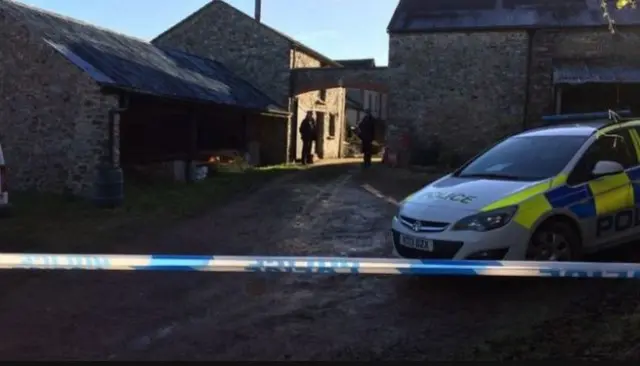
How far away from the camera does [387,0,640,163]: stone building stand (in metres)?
20.0

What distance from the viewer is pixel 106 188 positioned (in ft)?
38.7

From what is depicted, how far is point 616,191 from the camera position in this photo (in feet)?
20.2

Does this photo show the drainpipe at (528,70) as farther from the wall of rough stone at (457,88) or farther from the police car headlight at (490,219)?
the police car headlight at (490,219)

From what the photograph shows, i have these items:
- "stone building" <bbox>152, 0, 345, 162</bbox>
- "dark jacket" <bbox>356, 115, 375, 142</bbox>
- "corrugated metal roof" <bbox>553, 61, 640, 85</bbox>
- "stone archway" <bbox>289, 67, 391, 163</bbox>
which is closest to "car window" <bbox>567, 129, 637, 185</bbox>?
"corrugated metal roof" <bbox>553, 61, 640, 85</bbox>

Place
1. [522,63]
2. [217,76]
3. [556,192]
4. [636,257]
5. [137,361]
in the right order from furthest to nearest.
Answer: [217,76] → [522,63] → [636,257] → [556,192] → [137,361]

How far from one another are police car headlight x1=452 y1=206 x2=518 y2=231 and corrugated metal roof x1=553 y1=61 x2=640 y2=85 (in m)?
14.3

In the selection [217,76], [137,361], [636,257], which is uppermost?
[217,76]

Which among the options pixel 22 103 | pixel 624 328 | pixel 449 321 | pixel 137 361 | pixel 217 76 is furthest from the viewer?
pixel 217 76

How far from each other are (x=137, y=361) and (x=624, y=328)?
3553 millimetres

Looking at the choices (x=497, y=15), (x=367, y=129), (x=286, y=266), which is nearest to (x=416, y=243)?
(x=286, y=266)

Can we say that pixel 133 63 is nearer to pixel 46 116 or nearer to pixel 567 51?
pixel 46 116

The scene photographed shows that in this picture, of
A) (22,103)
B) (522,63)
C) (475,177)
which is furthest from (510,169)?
(522,63)

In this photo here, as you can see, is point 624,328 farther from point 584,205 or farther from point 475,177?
point 475,177

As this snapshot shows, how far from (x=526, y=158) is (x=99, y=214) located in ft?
25.3
